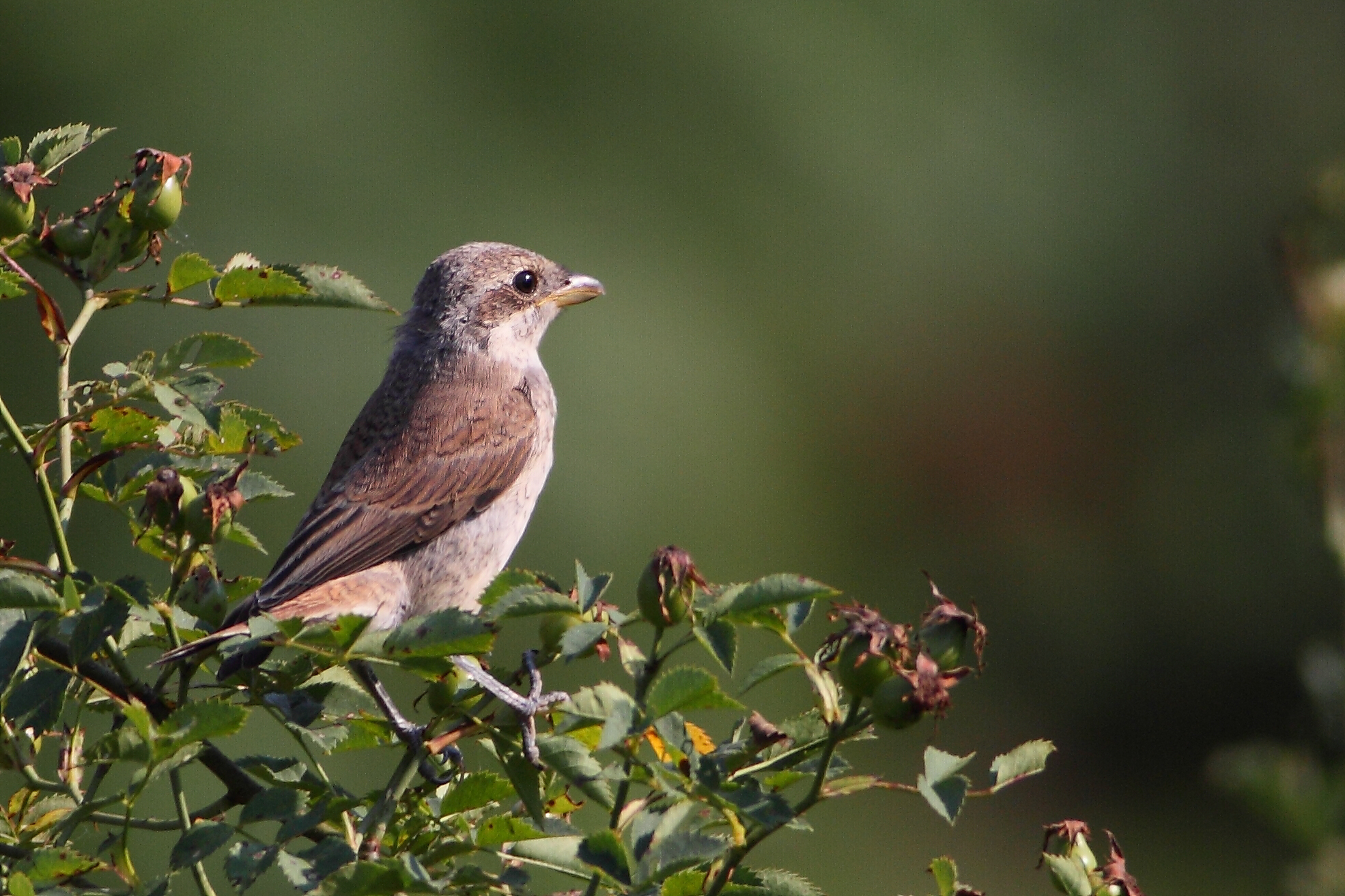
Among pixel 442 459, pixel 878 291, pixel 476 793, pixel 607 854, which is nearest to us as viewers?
pixel 607 854

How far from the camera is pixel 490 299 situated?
5.07 metres

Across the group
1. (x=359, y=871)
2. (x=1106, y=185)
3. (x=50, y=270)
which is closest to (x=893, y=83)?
(x=1106, y=185)

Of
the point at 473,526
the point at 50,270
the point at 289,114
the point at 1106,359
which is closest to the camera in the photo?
the point at 473,526

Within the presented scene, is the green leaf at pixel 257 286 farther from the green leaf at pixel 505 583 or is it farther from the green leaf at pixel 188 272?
the green leaf at pixel 505 583

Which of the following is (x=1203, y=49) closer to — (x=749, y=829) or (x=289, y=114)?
(x=289, y=114)

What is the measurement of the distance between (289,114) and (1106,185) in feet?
18.1

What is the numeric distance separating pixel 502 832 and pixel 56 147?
142 cm

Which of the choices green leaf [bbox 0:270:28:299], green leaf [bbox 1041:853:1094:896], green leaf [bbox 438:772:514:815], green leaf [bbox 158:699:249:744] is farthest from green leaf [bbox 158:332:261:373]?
green leaf [bbox 1041:853:1094:896]

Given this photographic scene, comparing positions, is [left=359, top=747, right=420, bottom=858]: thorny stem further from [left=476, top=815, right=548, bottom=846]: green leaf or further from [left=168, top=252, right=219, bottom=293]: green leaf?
[left=168, top=252, right=219, bottom=293]: green leaf

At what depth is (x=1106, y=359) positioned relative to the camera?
32.4 feet

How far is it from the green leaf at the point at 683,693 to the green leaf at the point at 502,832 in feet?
1.22

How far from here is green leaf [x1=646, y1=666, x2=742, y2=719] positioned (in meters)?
1.97

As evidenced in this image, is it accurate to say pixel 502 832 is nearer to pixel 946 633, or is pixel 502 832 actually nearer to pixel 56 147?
pixel 946 633

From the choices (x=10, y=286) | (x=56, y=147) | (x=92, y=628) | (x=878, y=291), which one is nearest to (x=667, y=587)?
(x=92, y=628)
